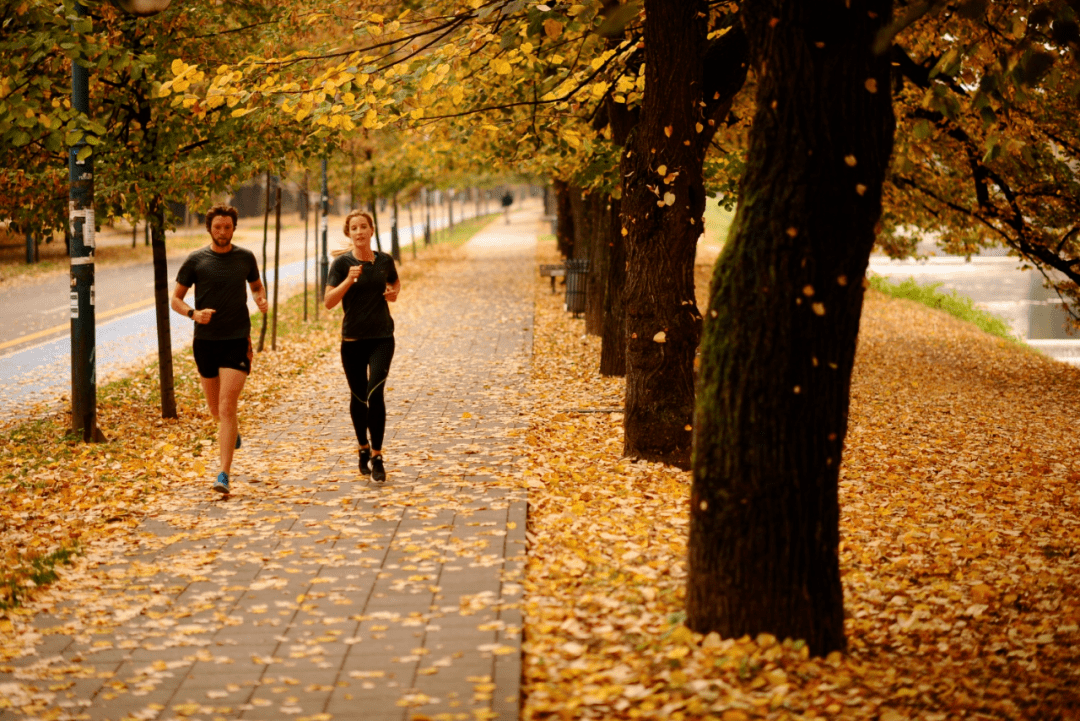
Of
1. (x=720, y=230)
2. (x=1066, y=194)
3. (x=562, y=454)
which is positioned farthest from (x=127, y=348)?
(x=720, y=230)

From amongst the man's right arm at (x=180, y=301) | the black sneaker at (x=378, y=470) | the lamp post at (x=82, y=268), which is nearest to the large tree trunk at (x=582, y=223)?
the lamp post at (x=82, y=268)

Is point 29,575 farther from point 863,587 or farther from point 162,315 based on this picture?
point 162,315

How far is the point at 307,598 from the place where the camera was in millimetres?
5387

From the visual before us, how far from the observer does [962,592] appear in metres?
5.78

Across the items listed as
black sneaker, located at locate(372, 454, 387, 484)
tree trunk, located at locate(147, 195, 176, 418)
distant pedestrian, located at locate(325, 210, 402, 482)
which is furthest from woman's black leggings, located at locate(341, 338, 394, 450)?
tree trunk, located at locate(147, 195, 176, 418)

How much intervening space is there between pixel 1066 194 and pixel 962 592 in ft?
34.6

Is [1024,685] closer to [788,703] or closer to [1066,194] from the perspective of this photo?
[788,703]

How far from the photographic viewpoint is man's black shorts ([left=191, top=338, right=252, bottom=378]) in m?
7.41

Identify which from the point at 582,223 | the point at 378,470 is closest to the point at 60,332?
the point at 582,223

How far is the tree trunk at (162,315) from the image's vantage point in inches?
408

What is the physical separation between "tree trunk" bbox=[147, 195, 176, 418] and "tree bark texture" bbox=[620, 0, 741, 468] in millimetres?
4929

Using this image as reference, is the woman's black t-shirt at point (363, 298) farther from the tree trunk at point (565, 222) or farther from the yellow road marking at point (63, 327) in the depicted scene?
the tree trunk at point (565, 222)

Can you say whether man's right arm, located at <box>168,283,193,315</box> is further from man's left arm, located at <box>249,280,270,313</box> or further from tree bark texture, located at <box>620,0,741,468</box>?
tree bark texture, located at <box>620,0,741,468</box>

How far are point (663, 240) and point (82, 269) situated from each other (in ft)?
17.1
